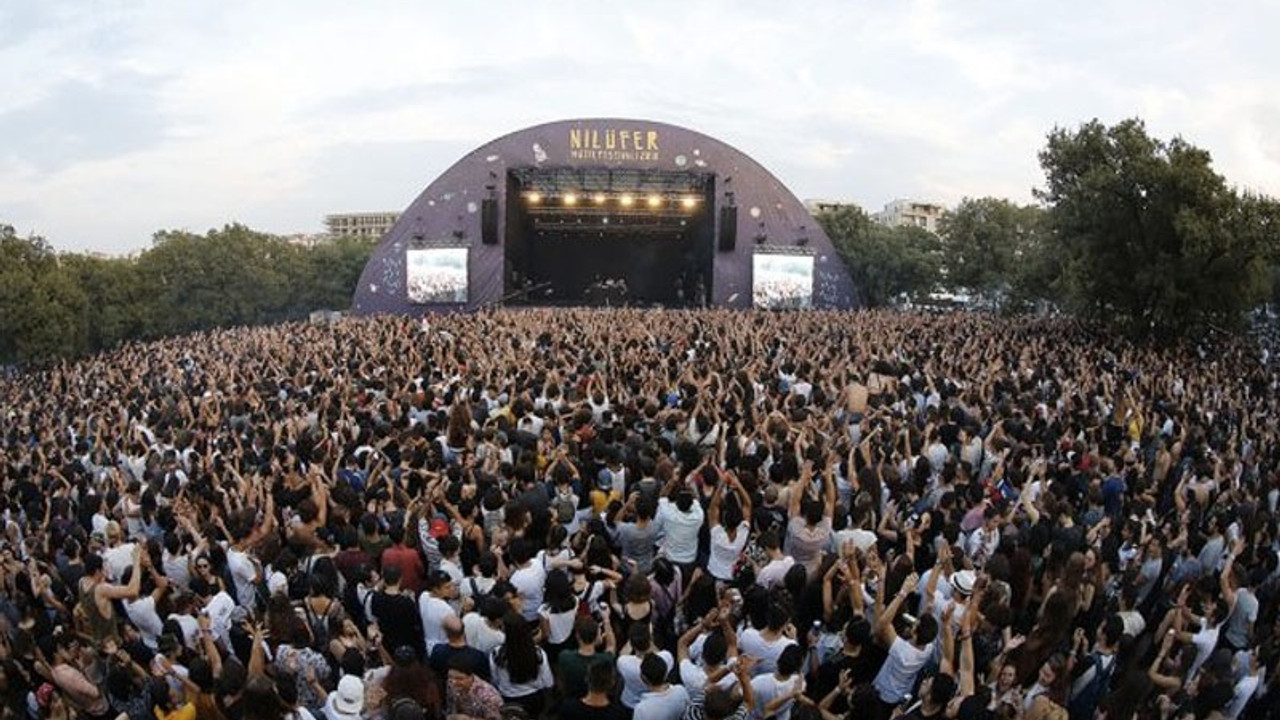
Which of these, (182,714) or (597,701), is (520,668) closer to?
(597,701)

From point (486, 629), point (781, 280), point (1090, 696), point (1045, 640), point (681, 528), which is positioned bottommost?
point (1090, 696)

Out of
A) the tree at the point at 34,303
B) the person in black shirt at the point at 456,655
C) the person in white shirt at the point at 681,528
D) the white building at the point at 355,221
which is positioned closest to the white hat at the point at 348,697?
the person in black shirt at the point at 456,655

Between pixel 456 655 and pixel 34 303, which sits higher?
pixel 34 303

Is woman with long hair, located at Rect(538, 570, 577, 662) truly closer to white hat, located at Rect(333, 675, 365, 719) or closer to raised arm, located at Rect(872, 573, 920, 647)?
white hat, located at Rect(333, 675, 365, 719)

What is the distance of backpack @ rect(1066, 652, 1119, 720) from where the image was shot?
13.4ft

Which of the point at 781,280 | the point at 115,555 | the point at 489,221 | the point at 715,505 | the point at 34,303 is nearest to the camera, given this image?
the point at 115,555

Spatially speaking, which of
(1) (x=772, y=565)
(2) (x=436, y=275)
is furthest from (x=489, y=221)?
(1) (x=772, y=565)

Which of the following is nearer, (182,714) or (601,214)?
(182,714)

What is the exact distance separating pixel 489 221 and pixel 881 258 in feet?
55.7

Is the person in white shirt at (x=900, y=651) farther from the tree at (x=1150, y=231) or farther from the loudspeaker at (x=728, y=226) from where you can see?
the loudspeaker at (x=728, y=226)

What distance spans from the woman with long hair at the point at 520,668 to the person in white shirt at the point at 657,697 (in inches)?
23.6

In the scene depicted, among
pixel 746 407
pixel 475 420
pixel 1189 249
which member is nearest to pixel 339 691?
pixel 475 420

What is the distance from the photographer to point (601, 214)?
99.0ft

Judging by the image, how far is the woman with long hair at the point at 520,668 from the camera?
380cm
